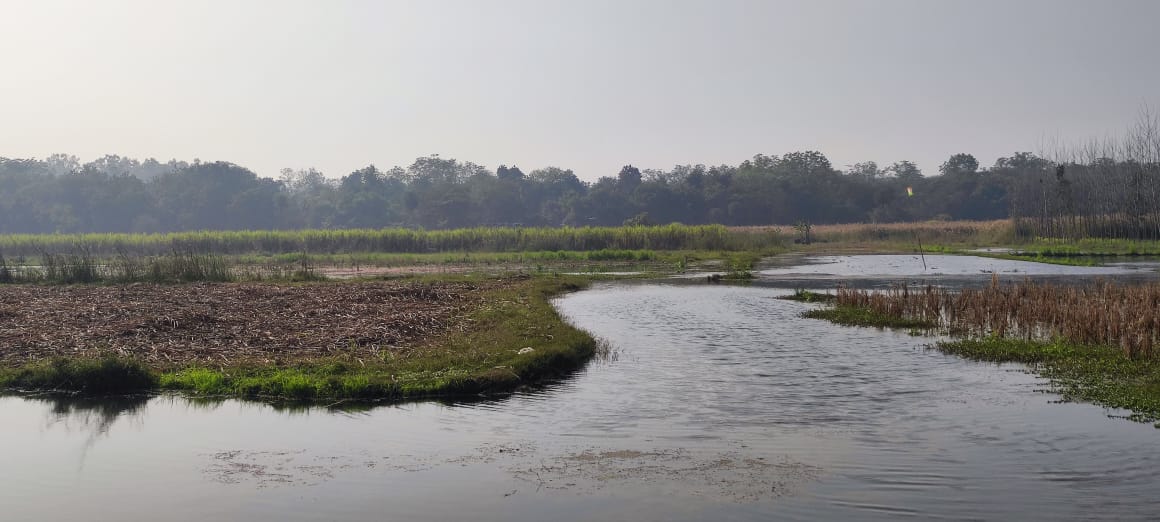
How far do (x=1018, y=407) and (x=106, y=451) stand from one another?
40.6 feet

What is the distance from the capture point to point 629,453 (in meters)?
10.3

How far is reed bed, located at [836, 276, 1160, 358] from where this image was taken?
16141 millimetres

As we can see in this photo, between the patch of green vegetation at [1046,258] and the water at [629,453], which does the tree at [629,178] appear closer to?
the patch of green vegetation at [1046,258]

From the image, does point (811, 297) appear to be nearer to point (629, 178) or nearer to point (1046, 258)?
point (1046, 258)

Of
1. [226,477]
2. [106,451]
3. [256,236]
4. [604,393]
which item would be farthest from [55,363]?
[256,236]

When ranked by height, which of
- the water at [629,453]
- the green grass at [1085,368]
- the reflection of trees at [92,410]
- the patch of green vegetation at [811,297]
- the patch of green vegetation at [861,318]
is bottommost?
the water at [629,453]

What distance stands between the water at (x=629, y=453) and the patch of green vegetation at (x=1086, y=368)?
49 centimetres

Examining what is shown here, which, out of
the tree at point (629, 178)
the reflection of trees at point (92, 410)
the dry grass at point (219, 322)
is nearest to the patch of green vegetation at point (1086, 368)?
the dry grass at point (219, 322)

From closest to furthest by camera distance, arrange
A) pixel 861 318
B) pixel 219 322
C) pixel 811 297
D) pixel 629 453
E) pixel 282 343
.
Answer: pixel 629 453, pixel 282 343, pixel 219 322, pixel 861 318, pixel 811 297

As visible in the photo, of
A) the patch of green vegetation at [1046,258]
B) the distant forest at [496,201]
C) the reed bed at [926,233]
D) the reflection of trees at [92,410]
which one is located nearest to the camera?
the reflection of trees at [92,410]

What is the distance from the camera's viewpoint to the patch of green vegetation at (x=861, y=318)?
819 inches

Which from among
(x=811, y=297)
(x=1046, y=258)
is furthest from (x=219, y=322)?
(x=1046, y=258)

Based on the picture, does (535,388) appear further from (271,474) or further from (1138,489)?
(1138,489)

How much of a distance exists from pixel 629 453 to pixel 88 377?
9519 millimetres
